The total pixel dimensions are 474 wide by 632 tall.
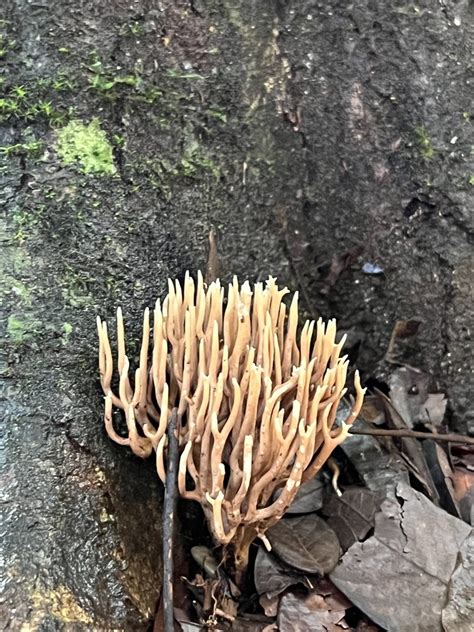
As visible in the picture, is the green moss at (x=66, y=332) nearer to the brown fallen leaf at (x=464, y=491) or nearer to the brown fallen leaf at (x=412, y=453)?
the brown fallen leaf at (x=412, y=453)

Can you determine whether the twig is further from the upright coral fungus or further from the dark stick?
the dark stick

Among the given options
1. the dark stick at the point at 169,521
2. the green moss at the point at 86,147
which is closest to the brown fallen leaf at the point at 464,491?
the dark stick at the point at 169,521

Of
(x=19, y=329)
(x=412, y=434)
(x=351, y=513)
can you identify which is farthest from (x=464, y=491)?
Result: (x=19, y=329)

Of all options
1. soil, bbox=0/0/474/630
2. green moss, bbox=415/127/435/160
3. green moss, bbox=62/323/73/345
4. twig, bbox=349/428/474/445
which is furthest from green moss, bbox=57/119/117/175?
twig, bbox=349/428/474/445

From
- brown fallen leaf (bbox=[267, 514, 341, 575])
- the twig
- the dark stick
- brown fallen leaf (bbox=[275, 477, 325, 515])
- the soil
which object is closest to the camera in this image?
the dark stick

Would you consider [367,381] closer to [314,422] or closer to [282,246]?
[282,246]

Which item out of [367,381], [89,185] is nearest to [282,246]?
[367,381]
